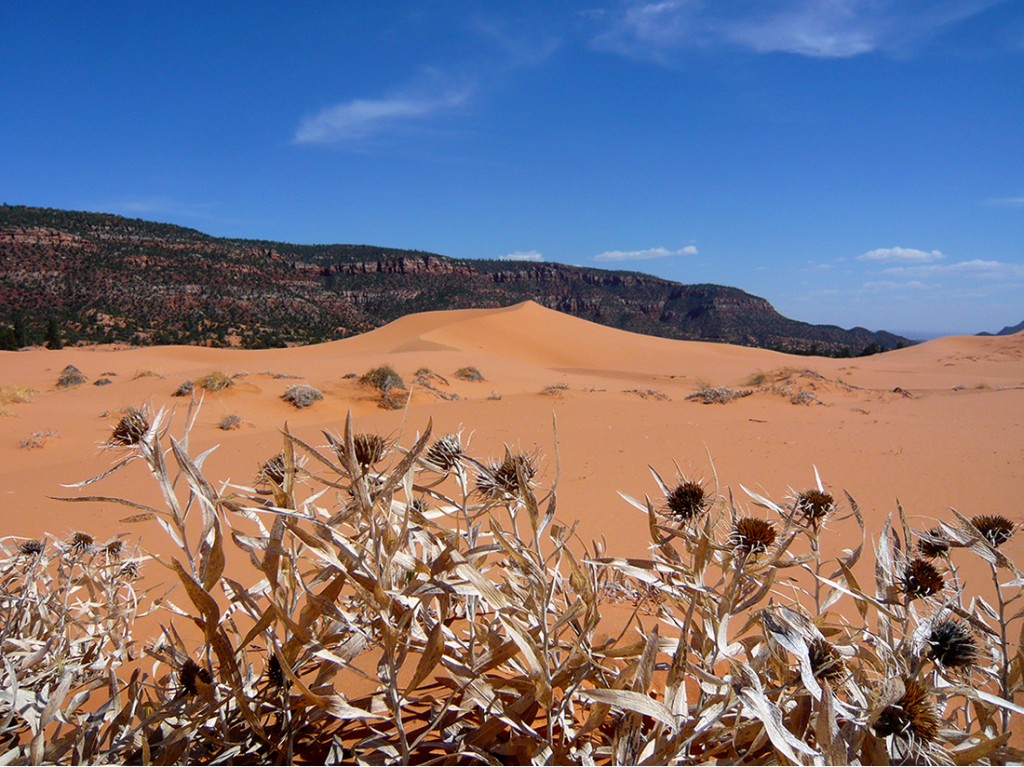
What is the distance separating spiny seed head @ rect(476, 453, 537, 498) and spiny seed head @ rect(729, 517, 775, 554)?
2.02ft

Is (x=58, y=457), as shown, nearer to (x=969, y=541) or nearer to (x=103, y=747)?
(x=103, y=747)

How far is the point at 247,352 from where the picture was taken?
28.0 meters

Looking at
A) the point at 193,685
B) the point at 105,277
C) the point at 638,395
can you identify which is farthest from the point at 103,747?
the point at 105,277

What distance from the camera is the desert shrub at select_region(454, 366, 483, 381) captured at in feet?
56.3

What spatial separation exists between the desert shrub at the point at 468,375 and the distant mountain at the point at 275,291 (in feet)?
82.4

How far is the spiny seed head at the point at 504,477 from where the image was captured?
1.72 meters

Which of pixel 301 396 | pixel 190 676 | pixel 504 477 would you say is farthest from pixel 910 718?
pixel 301 396

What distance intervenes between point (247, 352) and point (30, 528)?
79.5 ft

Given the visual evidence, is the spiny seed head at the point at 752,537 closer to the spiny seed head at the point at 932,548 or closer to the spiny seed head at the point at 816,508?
the spiny seed head at the point at 816,508

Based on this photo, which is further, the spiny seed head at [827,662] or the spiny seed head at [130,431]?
the spiny seed head at [827,662]

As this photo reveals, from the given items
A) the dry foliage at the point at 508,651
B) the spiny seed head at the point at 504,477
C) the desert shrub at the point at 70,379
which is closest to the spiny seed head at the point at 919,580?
the dry foliage at the point at 508,651

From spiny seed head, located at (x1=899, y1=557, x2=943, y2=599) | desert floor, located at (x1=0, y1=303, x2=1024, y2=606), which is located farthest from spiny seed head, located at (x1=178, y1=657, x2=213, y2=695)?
spiny seed head, located at (x1=899, y1=557, x2=943, y2=599)

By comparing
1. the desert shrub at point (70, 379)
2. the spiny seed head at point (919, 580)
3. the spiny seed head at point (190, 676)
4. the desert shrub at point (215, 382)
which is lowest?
the desert shrub at point (70, 379)

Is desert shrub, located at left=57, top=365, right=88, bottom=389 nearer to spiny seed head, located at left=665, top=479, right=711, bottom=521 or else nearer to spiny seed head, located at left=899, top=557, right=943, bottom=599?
spiny seed head, located at left=665, top=479, right=711, bottom=521
